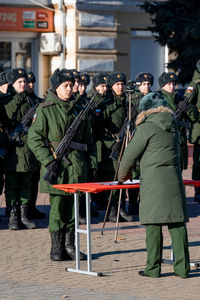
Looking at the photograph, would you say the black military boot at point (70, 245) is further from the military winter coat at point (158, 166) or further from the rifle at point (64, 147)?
the military winter coat at point (158, 166)

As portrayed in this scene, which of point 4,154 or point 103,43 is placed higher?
point 103,43

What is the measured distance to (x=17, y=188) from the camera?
11594 mm

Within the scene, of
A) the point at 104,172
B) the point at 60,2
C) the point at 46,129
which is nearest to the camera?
the point at 46,129

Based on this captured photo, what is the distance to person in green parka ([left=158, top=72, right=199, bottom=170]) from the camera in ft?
41.6

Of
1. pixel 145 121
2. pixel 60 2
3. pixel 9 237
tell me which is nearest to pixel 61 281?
pixel 145 121

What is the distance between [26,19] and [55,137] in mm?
14153

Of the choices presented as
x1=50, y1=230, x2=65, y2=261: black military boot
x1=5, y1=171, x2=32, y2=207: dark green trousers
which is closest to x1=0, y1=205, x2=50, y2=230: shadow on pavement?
x1=5, y1=171, x2=32, y2=207: dark green trousers

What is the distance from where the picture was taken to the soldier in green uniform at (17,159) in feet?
37.3

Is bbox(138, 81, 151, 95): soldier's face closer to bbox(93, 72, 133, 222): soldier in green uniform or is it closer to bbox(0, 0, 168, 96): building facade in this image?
bbox(93, 72, 133, 222): soldier in green uniform

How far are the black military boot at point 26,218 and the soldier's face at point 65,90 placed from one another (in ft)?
8.52

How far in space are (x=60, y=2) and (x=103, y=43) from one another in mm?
1555

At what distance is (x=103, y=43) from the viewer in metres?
23.2

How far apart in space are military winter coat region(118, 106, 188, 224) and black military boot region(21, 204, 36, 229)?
3408 mm

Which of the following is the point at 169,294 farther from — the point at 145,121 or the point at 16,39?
the point at 16,39
